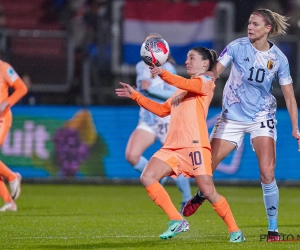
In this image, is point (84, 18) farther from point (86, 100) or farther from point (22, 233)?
point (22, 233)

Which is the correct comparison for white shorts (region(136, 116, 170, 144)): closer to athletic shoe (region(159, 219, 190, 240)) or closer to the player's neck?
the player's neck

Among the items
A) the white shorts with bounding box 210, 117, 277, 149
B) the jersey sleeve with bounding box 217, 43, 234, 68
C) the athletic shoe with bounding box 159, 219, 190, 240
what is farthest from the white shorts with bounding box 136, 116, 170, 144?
the athletic shoe with bounding box 159, 219, 190, 240

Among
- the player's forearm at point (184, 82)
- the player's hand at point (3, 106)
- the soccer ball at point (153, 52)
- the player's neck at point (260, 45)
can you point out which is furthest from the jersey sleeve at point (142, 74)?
the player's forearm at point (184, 82)

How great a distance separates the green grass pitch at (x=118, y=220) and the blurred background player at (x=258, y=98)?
691mm

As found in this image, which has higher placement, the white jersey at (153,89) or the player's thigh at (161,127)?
the white jersey at (153,89)

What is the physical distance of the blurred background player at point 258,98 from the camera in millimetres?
8695

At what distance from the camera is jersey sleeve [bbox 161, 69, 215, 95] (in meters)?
7.97

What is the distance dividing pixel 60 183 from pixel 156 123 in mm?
4812

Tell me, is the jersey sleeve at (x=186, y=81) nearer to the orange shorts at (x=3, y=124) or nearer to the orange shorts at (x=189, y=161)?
the orange shorts at (x=189, y=161)

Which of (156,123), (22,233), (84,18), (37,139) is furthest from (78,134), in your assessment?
(22,233)

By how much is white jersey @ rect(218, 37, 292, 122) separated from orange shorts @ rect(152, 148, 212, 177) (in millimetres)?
835

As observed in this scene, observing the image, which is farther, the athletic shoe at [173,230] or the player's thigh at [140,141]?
the player's thigh at [140,141]

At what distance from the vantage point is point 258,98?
8.82 metres

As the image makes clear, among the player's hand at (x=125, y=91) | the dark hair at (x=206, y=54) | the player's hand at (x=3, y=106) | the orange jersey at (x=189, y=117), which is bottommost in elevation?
the player's hand at (x=3, y=106)
